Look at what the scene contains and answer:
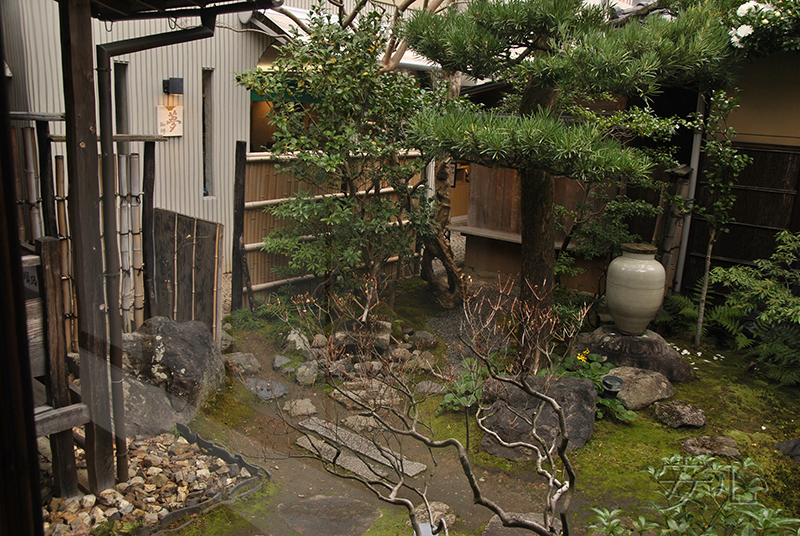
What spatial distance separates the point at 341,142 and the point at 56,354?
11.3ft

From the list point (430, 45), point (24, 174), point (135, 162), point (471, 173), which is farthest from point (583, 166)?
point (471, 173)

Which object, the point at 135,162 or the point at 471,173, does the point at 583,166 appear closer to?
the point at 135,162

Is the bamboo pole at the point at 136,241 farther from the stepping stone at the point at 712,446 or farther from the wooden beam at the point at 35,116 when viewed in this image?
the stepping stone at the point at 712,446

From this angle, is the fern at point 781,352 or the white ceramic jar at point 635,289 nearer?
the fern at point 781,352

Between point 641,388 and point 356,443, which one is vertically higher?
point 641,388

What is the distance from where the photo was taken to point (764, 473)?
461 centimetres

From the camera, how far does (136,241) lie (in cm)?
462

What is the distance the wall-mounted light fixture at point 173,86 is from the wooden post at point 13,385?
532 cm

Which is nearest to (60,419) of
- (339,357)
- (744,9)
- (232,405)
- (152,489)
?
(152,489)

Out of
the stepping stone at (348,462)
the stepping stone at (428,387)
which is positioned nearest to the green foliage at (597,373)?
the stepping stone at (428,387)

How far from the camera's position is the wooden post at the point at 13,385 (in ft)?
2.56

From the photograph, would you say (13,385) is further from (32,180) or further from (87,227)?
(32,180)

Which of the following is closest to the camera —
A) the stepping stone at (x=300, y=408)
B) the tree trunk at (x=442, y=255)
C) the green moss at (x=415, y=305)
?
the stepping stone at (x=300, y=408)

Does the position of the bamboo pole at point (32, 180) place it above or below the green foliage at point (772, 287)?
above
